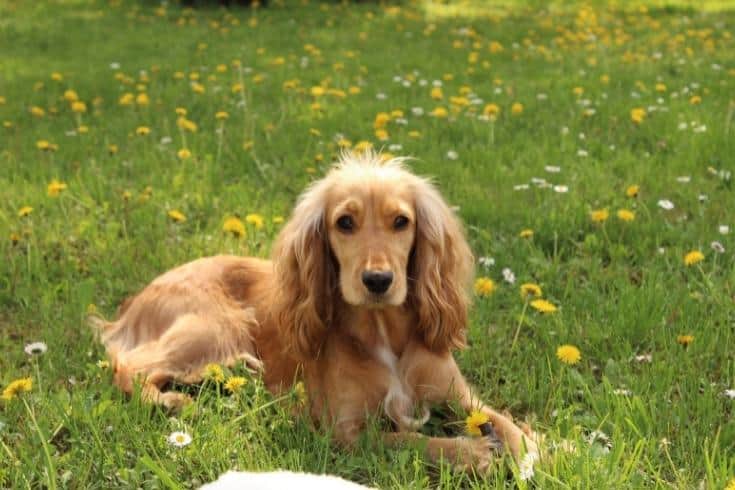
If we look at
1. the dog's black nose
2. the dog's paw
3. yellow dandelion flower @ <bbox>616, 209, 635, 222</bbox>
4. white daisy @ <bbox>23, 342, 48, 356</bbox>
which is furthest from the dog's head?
yellow dandelion flower @ <bbox>616, 209, 635, 222</bbox>

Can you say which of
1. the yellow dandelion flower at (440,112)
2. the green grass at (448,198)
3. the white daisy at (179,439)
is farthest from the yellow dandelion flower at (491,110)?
the white daisy at (179,439)

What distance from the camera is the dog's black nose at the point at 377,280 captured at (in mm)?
2482

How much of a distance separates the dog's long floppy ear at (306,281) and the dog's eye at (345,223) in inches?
5.6

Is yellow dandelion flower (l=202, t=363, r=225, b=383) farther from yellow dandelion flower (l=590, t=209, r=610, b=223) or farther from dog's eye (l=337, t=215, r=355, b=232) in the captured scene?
yellow dandelion flower (l=590, t=209, r=610, b=223)

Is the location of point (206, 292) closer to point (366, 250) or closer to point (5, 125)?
point (366, 250)

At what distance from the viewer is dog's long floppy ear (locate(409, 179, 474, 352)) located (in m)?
2.80

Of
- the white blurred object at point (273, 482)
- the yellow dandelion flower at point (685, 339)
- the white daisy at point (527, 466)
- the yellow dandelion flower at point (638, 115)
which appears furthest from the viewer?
the yellow dandelion flower at point (638, 115)

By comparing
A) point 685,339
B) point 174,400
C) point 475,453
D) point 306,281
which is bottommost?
point 174,400

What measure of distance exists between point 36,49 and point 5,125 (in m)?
3.46

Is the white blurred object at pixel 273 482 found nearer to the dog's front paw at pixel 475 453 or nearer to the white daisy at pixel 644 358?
the dog's front paw at pixel 475 453

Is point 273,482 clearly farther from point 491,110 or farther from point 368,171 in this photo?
point 491,110

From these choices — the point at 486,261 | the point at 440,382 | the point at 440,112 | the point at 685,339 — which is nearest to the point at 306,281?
the point at 440,382

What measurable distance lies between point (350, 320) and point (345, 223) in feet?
1.12

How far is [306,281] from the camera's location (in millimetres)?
2830
